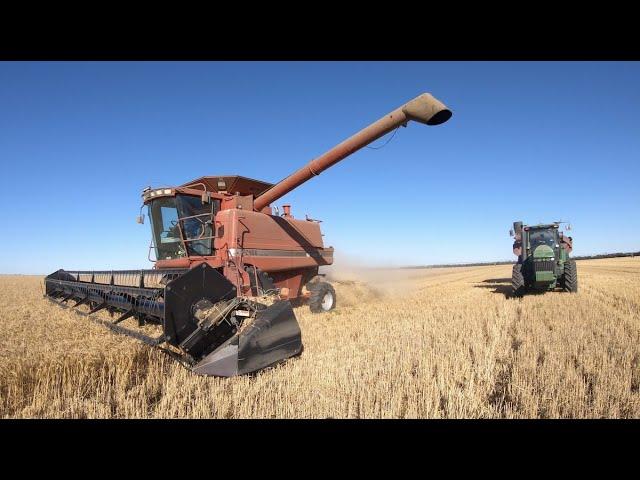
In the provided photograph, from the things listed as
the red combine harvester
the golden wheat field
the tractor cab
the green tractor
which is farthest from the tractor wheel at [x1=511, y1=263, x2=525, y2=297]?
the tractor cab

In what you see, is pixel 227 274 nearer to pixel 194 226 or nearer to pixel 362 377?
pixel 194 226

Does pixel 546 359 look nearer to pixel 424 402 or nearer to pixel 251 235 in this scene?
pixel 424 402

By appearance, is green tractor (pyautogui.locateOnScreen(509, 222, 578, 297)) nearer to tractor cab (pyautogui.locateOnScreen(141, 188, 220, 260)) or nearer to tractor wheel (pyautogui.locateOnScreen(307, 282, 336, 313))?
tractor wheel (pyautogui.locateOnScreen(307, 282, 336, 313))

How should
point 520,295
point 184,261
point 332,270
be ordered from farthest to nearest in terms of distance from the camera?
1. point 332,270
2. point 520,295
3. point 184,261

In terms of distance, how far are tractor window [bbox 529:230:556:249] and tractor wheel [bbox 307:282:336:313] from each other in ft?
23.4

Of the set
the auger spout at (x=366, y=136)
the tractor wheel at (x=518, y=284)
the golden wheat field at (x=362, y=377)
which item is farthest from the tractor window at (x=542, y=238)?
the auger spout at (x=366, y=136)

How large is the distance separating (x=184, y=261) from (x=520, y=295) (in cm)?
942

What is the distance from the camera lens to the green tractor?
10336 mm

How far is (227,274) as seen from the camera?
630cm

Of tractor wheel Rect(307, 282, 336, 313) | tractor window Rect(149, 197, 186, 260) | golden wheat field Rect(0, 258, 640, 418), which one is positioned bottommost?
golden wheat field Rect(0, 258, 640, 418)

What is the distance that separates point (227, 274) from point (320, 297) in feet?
8.79

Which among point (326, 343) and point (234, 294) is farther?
point (326, 343)
